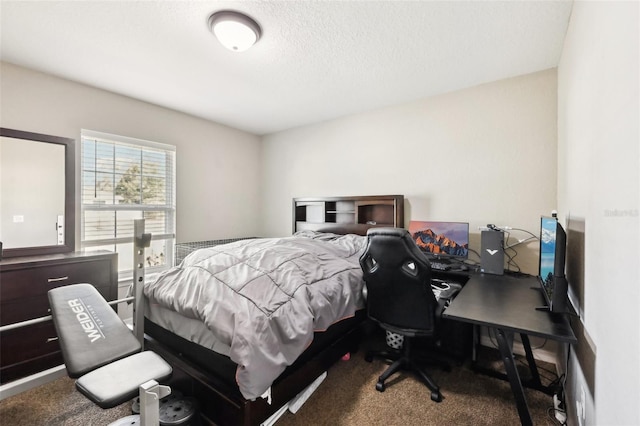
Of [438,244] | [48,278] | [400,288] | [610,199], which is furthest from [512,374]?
[48,278]

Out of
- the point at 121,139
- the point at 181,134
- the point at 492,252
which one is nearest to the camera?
the point at 492,252

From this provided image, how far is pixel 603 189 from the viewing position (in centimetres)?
108

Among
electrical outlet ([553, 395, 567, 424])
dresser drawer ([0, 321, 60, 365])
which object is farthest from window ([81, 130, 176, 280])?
electrical outlet ([553, 395, 567, 424])

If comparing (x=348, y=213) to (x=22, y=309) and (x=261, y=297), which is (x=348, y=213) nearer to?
(x=261, y=297)

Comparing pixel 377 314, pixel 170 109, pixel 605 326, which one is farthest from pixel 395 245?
pixel 170 109

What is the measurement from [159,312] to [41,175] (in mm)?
1904

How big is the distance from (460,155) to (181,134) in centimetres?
349

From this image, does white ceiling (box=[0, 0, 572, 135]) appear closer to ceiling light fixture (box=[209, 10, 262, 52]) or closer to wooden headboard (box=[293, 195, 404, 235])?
ceiling light fixture (box=[209, 10, 262, 52])

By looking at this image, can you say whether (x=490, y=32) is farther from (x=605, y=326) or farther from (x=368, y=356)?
(x=368, y=356)

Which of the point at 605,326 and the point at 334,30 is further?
the point at 334,30

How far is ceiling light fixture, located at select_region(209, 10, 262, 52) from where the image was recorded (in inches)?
71.0

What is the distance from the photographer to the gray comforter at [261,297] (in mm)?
1433

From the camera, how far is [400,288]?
193 cm

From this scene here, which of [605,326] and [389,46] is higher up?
[389,46]
